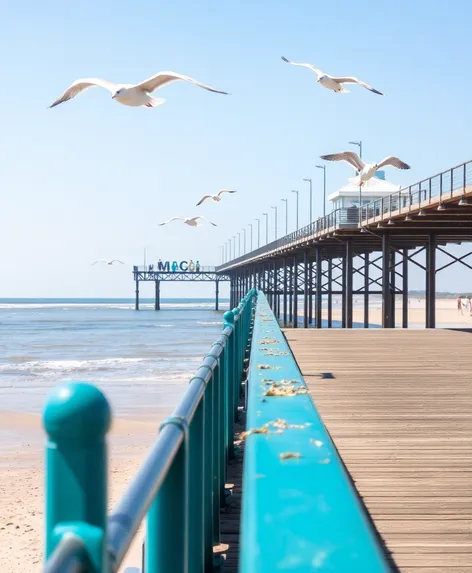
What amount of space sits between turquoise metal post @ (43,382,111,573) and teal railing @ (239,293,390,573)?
9.0 inches

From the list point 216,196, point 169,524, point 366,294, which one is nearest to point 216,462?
point 169,524

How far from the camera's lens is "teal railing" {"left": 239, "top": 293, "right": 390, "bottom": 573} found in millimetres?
1097

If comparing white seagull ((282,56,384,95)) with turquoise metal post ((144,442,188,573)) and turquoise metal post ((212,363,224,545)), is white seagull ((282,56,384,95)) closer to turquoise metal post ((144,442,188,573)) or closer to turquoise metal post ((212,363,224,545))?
turquoise metal post ((212,363,224,545))

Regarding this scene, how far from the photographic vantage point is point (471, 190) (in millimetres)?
17328

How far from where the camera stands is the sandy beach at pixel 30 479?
839 cm

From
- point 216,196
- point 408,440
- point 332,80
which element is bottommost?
point 408,440

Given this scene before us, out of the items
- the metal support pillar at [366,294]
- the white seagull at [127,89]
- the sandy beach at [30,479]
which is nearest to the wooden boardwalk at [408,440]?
the sandy beach at [30,479]

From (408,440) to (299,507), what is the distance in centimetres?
443

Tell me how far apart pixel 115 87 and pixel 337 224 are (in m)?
17.6

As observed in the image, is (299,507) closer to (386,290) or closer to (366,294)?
(386,290)

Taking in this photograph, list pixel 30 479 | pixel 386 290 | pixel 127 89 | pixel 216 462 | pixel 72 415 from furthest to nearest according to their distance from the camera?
pixel 386 290
pixel 127 89
pixel 30 479
pixel 216 462
pixel 72 415

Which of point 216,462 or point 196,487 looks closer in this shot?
point 196,487

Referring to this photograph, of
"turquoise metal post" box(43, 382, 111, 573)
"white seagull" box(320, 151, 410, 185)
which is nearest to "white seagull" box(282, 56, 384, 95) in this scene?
"white seagull" box(320, 151, 410, 185)

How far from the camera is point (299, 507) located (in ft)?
4.44
